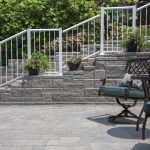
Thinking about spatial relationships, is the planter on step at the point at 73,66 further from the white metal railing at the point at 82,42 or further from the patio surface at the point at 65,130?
the patio surface at the point at 65,130

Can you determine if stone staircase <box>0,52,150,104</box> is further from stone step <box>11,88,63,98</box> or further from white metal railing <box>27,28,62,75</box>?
white metal railing <box>27,28,62,75</box>

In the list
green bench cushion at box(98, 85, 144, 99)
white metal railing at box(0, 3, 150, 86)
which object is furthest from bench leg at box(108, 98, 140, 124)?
white metal railing at box(0, 3, 150, 86)

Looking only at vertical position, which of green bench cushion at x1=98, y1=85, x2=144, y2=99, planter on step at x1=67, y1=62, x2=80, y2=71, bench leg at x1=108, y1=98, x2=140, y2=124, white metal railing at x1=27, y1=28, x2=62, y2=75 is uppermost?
white metal railing at x1=27, y1=28, x2=62, y2=75

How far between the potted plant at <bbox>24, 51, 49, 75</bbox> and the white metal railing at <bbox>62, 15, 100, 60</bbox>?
2.78 feet

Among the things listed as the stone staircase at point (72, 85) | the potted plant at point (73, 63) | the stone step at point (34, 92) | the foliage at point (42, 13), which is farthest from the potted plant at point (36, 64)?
the foliage at point (42, 13)

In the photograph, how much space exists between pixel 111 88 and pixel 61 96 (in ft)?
6.70

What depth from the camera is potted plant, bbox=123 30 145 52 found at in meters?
7.90

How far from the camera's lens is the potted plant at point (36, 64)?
7988mm

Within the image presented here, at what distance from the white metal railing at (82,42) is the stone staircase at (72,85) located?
0.68 metres

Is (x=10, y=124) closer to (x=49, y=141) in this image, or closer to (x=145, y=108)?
(x=49, y=141)

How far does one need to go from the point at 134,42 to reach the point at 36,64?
2.02 m

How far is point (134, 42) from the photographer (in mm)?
7930

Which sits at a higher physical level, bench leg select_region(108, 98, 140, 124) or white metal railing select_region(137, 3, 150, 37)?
white metal railing select_region(137, 3, 150, 37)

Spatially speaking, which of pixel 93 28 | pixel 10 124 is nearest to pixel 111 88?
pixel 10 124
